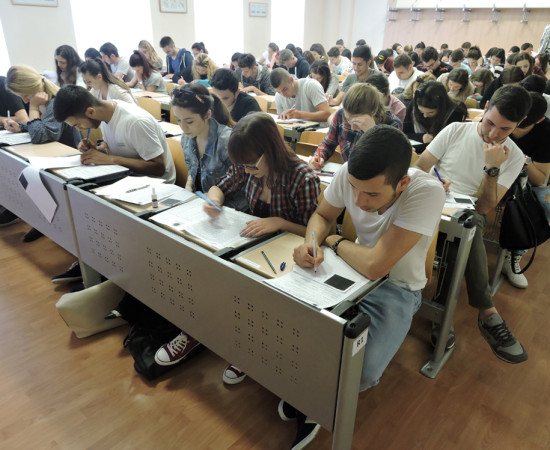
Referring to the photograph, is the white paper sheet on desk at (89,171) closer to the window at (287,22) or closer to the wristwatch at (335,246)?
the wristwatch at (335,246)

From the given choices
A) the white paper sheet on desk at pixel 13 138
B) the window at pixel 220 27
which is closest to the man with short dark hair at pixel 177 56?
the window at pixel 220 27

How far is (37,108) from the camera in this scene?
288 cm

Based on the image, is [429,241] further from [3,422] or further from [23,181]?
[23,181]

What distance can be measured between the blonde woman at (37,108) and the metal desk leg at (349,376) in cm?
238

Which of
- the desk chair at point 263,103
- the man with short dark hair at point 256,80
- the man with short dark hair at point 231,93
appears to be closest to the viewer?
the man with short dark hair at point 231,93

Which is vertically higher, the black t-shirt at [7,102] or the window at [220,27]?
the window at [220,27]

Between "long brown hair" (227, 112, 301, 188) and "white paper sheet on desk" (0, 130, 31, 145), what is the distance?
1773mm

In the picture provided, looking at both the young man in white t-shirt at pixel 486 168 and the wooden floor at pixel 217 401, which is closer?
the wooden floor at pixel 217 401

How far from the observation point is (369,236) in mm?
1387

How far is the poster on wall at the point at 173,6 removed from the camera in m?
8.02

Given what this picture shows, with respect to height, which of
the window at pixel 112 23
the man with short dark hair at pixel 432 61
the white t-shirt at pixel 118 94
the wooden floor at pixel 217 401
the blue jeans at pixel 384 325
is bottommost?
the wooden floor at pixel 217 401

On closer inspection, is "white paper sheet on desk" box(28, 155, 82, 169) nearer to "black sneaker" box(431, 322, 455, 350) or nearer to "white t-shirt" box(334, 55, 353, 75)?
"black sneaker" box(431, 322, 455, 350)

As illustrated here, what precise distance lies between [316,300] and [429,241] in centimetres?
49

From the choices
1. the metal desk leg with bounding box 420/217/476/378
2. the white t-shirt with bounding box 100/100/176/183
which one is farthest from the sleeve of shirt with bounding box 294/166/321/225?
the white t-shirt with bounding box 100/100/176/183
